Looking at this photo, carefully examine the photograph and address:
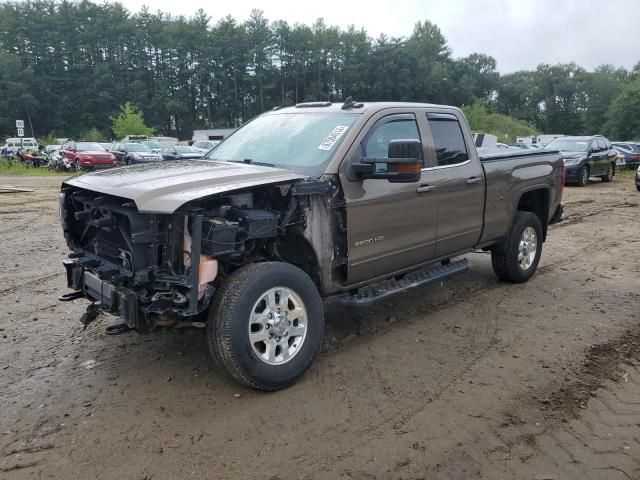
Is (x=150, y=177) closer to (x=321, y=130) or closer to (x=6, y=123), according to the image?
(x=321, y=130)

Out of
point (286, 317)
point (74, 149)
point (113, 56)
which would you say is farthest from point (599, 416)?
point (113, 56)

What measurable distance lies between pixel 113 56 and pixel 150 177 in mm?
98382

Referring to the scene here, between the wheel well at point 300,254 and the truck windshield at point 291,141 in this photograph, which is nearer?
the wheel well at point 300,254

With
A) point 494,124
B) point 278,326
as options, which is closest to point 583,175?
point 278,326

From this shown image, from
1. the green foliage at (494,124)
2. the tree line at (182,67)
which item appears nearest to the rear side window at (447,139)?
the green foliage at (494,124)

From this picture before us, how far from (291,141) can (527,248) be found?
3538 mm

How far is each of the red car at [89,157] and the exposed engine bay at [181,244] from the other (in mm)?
23137

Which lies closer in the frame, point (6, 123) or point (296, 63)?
point (6, 123)

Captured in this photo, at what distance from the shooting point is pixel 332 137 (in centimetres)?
439

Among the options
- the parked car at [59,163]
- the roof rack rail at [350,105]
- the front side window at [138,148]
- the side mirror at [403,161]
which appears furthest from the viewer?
the front side window at [138,148]

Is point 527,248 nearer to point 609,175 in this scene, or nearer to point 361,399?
point 361,399

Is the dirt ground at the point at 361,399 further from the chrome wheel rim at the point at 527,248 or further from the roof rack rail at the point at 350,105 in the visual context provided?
the roof rack rail at the point at 350,105

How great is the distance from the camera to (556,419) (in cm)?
342

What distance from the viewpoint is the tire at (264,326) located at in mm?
3461
